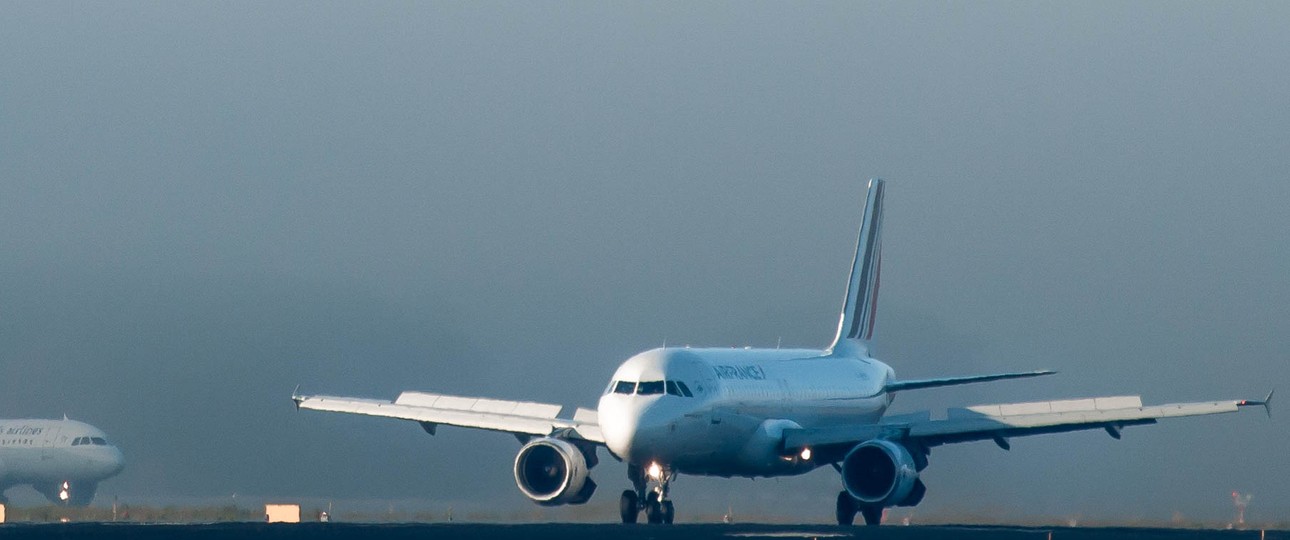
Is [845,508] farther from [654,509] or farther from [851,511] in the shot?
[654,509]

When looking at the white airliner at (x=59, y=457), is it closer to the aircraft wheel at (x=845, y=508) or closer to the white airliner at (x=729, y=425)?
the white airliner at (x=729, y=425)

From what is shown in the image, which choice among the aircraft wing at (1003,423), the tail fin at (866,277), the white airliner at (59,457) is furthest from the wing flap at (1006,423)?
the white airliner at (59,457)

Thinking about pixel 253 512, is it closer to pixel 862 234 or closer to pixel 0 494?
pixel 862 234

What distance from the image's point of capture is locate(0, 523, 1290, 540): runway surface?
37.4m

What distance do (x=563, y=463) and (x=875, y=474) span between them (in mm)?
7122

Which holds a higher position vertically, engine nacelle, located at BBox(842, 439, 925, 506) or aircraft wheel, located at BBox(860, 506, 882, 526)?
engine nacelle, located at BBox(842, 439, 925, 506)

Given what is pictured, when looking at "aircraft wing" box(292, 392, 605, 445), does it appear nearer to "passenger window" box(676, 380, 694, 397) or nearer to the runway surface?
"passenger window" box(676, 380, 694, 397)

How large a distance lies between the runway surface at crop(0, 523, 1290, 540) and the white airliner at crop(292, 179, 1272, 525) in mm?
2788

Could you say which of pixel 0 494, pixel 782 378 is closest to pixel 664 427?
pixel 782 378

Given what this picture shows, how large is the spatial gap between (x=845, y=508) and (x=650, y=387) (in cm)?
634

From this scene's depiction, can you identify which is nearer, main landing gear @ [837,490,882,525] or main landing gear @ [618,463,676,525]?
main landing gear @ [618,463,676,525]

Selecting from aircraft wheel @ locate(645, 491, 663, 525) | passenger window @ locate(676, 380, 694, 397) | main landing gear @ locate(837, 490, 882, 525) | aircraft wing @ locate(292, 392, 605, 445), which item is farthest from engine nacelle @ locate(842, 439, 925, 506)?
aircraft wing @ locate(292, 392, 605, 445)

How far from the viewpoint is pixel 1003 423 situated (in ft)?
169

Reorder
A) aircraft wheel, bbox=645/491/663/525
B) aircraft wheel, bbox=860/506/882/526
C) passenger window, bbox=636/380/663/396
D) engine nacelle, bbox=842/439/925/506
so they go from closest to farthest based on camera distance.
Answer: passenger window, bbox=636/380/663/396, aircraft wheel, bbox=645/491/663/525, engine nacelle, bbox=842/439/925/506, aircraft wheel, bbox=860/506/882/526
